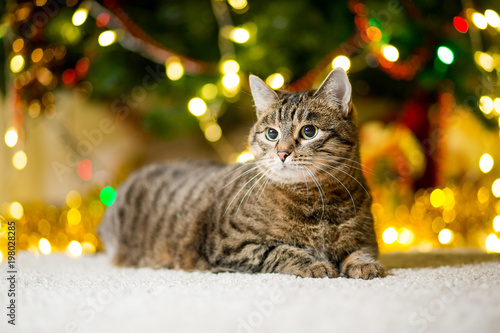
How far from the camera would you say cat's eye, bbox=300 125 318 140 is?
48.9 inches

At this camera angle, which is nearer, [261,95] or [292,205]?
[292,205]

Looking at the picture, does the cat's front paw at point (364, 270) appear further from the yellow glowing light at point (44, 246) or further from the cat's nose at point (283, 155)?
the yellow glowing light at point (44, 246)

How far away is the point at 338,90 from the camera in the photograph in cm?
130

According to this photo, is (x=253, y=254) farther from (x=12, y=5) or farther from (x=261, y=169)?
(x=12, y=5)

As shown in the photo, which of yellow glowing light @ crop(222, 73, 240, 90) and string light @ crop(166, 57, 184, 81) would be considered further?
string light @ crop(166, 57, 184, 81)

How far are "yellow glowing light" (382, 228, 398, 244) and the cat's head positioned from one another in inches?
39.9

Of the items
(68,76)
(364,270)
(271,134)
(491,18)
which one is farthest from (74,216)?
(491,18)

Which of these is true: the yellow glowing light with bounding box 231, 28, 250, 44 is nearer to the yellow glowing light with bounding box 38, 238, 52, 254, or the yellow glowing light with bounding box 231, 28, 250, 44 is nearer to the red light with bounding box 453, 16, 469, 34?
the red light with bounding box 453, 16, 469, 34

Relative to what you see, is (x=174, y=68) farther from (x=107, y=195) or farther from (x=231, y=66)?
(x=107, y=195)

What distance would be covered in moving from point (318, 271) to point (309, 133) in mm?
392

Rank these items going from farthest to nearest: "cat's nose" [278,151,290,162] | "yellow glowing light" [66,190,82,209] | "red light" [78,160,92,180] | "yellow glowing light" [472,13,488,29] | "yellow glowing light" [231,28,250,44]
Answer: "red light" [78,160,92,180] → "yellow glowing light" [66,190,82,209] → "yellow glowing light" [231,28,250,44] → "yellow glowing light" [472,13,488,29] → "cat's nose" [278,151,290,162]

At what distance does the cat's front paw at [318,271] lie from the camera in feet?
3.57

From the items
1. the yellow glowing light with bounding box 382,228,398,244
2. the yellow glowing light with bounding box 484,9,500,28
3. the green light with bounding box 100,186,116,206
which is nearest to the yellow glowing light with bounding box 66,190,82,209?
the green light with bounding box 100,186,116,206

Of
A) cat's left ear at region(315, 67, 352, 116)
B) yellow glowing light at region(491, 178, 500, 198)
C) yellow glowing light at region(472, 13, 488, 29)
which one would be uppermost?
yellow glowing light at region(472, 13, 488, 29)
